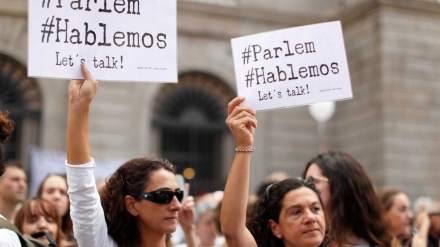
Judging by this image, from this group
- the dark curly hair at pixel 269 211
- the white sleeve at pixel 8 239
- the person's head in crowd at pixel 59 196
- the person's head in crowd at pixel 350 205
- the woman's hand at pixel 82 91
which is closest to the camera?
the white sleeve at pixel 8 239

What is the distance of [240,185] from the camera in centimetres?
368

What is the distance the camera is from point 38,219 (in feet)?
17.8

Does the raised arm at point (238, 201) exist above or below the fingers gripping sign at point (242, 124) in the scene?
below

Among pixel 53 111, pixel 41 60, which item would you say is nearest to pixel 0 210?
pixel 41 60

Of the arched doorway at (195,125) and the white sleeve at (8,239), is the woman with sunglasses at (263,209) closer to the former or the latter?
the white sleeve at (8,239)

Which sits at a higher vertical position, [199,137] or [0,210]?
[199,137]

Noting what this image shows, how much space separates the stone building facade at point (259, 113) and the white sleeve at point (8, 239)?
11.8 metres

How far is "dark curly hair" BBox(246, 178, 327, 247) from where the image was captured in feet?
13.4

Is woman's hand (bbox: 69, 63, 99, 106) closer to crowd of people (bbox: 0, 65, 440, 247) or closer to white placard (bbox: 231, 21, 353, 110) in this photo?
crowd of people (bbox: 0, 65, 440, 247)

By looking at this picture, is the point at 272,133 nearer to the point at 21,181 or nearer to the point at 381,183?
the point at 381,183

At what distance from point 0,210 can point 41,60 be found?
9.06 feet

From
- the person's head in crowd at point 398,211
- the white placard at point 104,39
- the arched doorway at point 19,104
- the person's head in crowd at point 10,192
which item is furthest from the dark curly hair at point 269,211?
the arched doorway at point 19,104

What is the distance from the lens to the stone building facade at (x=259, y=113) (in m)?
15.1

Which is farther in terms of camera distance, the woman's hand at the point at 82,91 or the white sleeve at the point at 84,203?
the woman's hand at the point at 82,91
